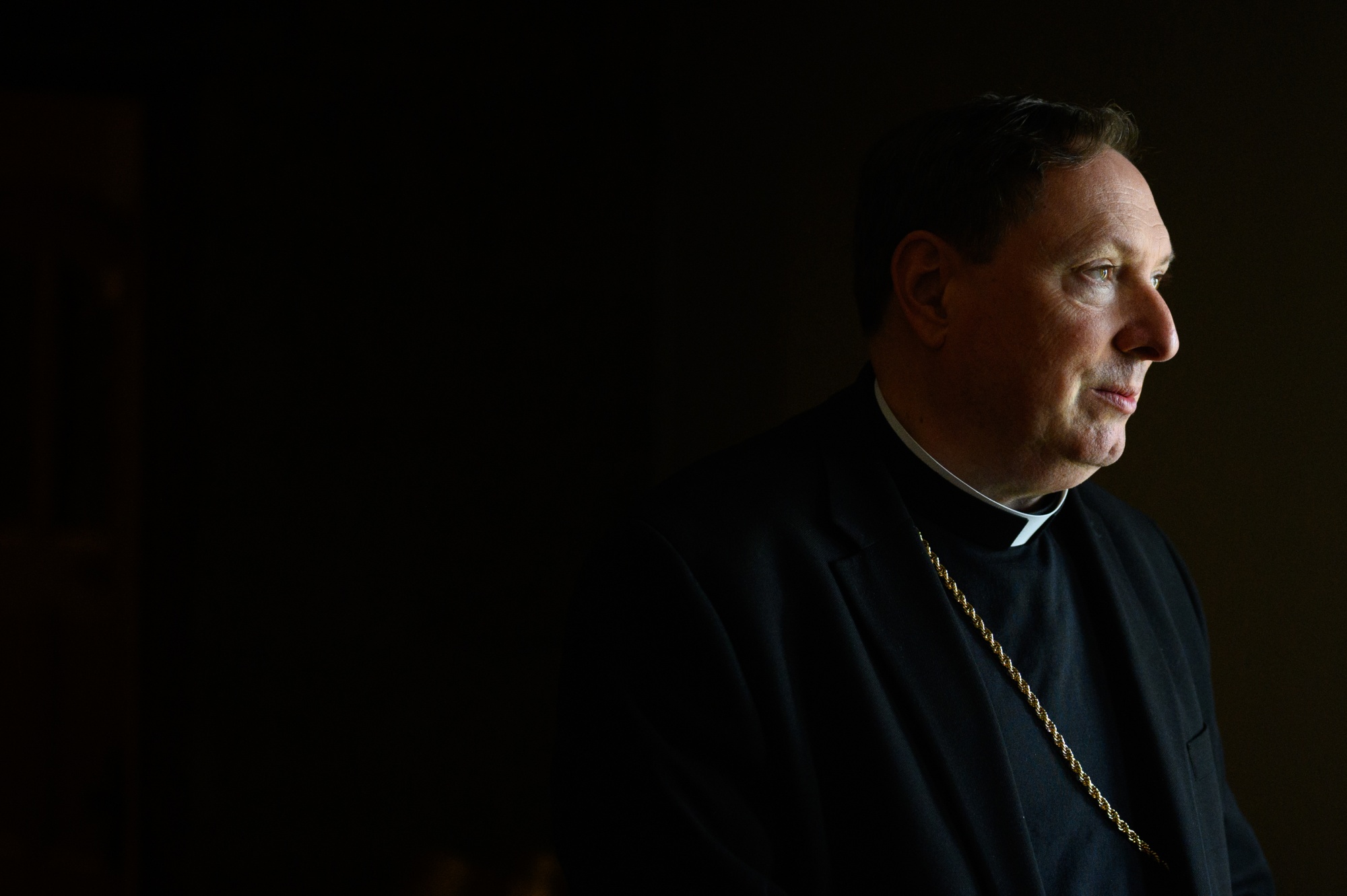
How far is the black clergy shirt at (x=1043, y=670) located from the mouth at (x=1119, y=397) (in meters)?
0.18

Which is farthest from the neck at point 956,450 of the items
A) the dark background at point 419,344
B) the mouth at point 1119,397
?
the dark background at point 419,344

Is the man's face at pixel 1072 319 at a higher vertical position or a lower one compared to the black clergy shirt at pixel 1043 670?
higher

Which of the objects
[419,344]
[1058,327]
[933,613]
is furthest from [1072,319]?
[419,344]

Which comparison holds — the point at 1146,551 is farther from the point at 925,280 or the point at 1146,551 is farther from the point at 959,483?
the point at 925,280

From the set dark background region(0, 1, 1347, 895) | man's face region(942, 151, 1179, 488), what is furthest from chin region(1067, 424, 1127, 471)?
dark background region(0, 1, 1347, 895)

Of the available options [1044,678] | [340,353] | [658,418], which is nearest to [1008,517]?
[1044,678]

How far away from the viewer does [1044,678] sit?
1.35 m

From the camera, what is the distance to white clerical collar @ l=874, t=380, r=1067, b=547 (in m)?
1.35

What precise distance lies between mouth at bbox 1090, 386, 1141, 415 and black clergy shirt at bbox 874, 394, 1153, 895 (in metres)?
0.18

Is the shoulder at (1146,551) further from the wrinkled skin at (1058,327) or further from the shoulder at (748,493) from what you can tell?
the shoulder at (748,493)

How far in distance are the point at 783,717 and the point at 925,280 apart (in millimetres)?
556

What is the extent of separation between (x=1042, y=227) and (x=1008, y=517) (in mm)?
355

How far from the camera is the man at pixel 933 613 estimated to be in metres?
1.14

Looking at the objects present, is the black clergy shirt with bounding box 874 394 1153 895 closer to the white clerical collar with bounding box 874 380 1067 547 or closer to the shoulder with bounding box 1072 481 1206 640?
the white clerical collar with bounding box 874 380 1067 547
